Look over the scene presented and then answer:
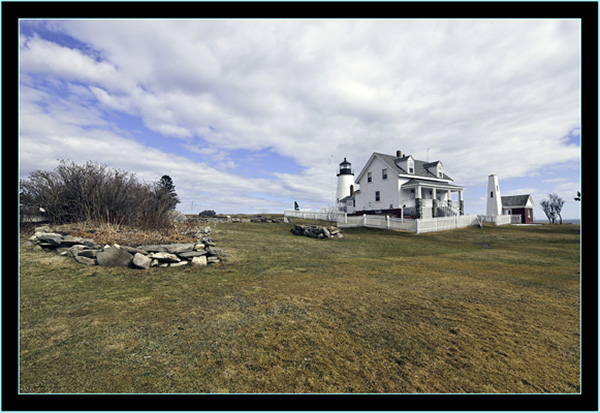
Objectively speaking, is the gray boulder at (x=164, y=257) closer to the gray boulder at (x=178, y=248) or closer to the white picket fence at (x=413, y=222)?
the gray boulder at (x=178, y=248)

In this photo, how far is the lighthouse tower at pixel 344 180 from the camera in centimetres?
4541

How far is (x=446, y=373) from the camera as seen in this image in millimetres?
2389

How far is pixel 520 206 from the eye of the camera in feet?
127

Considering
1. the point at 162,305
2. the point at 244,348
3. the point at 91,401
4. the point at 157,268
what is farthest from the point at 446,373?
the point at 157,268

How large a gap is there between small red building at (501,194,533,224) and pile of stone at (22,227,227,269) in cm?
4953

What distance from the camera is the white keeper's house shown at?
1115 inches

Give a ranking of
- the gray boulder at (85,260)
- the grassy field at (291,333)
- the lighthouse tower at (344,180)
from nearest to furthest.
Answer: the grassy field at (291,333) < the gray boulder at (85,260) < the lighthouse tower at (344,180)

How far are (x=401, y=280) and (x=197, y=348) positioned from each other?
516cm

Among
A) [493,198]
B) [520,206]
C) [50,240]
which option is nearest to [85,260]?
[50,240]

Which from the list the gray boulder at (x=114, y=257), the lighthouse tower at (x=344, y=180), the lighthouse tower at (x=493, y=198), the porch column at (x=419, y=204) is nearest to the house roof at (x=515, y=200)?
the lighthouse tower at (x=493, y=198)

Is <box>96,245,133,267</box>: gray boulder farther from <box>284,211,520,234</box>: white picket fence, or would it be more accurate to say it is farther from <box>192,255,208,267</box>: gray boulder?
<box>284,211,520,234</box>: white picket fence

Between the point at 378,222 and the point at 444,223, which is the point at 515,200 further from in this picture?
the point at 378,222

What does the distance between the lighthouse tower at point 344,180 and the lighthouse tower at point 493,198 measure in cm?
2148

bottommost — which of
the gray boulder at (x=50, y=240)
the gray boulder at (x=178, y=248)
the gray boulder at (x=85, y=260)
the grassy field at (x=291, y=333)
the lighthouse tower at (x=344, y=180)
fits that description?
the grassy field at (x=291, y=333)
